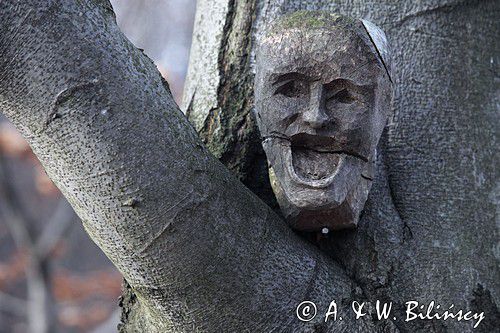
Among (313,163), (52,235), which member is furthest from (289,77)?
(52,235)

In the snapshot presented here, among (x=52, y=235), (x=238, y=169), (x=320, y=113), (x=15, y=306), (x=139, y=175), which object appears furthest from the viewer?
(x=15, y=306)

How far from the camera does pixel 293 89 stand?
1029mm

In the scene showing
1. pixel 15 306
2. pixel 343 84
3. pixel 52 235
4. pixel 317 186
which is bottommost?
pixel 317 186

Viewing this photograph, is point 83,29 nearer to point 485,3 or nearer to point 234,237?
point 234,237

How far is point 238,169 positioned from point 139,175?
35cm

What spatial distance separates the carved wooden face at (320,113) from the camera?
100 cm

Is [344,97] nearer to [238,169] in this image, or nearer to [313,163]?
[313,163]

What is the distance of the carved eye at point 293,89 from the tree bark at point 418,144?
A: 0.61 ft

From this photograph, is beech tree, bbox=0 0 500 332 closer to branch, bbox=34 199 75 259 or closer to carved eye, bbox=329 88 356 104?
carved eye, bbox=329 88 356 104

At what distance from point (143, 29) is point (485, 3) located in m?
4.60

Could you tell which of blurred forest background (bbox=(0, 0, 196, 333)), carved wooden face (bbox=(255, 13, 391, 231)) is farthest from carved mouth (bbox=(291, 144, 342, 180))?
blurred forest background (bbox=(0, 0, 196, 333))

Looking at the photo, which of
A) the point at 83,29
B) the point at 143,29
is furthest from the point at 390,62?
the point at 143,29

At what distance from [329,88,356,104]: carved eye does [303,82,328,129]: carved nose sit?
2 centimetres

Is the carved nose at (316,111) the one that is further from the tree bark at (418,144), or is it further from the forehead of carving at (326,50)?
the tree bark at (418,144)
